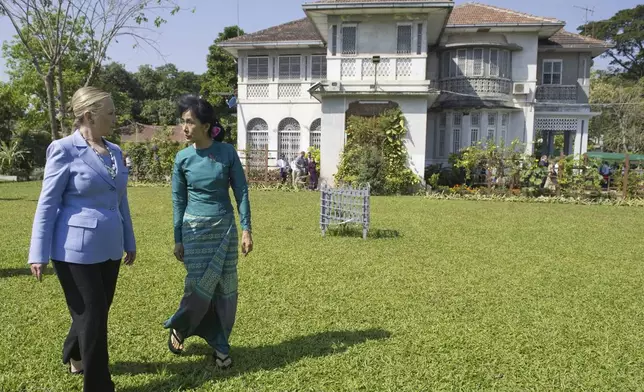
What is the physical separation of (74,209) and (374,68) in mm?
16492

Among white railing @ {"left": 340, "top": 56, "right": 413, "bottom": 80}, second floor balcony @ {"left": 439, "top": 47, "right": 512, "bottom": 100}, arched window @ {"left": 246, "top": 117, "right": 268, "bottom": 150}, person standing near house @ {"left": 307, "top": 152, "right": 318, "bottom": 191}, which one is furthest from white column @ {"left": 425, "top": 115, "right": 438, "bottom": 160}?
arched window @ {"left": 246, "top": 117, "right": 268, "bottom": 150}

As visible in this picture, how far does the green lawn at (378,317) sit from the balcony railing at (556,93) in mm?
15108

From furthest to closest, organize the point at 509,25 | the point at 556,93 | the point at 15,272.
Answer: the point at 556,93
the point at 509,25
the point at 15,272

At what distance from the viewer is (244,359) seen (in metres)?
3.96

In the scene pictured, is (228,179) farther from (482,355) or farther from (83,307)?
(482,355)

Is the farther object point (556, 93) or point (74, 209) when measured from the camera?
point (556, 93)

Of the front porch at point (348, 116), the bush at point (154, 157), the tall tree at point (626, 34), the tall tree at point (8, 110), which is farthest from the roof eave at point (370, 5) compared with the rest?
the tall tree at point (626, 34)

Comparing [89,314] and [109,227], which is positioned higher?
[109,227]

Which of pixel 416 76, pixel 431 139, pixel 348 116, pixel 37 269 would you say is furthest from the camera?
pixel 431 139

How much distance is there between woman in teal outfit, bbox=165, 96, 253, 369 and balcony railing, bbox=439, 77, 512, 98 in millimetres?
18409

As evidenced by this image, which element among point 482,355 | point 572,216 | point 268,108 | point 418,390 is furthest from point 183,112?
point 268,108

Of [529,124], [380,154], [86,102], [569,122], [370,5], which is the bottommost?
[380,154]

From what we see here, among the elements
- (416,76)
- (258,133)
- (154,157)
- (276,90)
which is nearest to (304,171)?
(258,133)

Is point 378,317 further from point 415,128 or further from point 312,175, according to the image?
point 312,175
